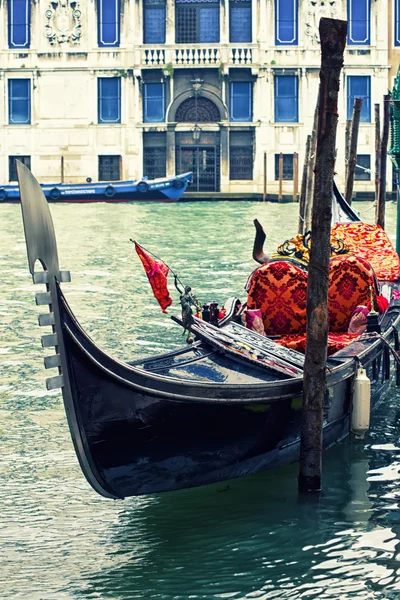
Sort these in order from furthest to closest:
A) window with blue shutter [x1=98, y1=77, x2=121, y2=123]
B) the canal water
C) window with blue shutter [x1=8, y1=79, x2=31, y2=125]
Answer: window with blue shutter [x1=8, y1=79, x2=31, y2=125] < window with blue shutter [x1=98, y1=77, x2=121, y2=123] < the canal water

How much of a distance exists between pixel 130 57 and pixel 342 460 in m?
24.3

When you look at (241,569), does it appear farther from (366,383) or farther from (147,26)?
(147,26)

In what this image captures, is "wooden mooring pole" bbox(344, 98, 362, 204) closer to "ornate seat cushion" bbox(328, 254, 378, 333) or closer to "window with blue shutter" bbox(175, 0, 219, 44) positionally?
"ornate seat cushion" bbox(328, 254, 378, 333)

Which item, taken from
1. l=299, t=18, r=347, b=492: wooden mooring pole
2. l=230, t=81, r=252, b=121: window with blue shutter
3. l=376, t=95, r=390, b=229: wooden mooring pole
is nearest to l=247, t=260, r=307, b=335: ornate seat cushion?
l=299, t=18, r=347, b=492: wooden mooring pole

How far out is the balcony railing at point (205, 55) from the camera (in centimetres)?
2905

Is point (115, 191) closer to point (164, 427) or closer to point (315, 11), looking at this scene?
point (315, 11)

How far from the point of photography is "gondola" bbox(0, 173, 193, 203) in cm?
2823

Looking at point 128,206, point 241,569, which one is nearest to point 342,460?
point 241,569

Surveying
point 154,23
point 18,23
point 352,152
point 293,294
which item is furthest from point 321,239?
point 18,23

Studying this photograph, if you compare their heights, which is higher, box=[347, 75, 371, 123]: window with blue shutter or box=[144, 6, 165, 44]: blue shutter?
box=[144, 6, 165, 44]: blue shutter

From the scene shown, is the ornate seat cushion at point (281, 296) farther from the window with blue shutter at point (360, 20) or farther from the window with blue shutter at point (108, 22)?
the window with blue shutter at point (108, 22)

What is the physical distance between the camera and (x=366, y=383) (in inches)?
242

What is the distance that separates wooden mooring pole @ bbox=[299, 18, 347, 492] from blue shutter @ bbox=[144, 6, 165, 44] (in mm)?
24723

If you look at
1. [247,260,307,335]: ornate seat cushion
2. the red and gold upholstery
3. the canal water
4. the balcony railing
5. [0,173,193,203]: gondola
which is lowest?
the canal water
